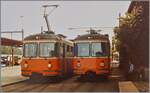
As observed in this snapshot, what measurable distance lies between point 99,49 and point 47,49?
10.9ft

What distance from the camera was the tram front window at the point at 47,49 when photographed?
27.1 metres

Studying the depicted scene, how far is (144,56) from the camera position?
2834cm

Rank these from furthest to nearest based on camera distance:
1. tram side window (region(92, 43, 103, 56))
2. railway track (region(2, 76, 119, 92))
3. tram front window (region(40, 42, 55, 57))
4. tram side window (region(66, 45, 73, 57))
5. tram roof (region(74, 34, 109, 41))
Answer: tram side window (region(66, 45, 73, 57))
tram roof (region(74, 34, 109, 41))
tram side window (region(92, 43, 103, 56))
tram front window (region(40, 42, 55, 57))
railway track (region(2, 76, 119, 92))

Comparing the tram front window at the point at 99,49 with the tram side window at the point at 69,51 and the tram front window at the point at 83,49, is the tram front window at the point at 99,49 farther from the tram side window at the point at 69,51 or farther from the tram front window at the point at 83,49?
the tram side window at the point at 69,51

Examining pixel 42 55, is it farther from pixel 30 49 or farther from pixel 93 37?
pixel 93 37

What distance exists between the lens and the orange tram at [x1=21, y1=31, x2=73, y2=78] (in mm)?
26828

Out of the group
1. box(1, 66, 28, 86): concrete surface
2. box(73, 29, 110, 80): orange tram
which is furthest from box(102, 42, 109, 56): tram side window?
box(1, 66, 28, 86): concrete surface

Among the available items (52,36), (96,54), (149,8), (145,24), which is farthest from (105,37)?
(149,8)

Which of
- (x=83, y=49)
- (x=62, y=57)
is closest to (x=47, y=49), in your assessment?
(x=62, y=57)

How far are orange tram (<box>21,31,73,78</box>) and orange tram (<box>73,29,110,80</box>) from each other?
41.7 inches

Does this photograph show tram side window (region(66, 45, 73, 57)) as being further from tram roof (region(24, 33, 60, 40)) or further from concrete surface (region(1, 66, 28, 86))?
concrete surface (region(1, 66, 28, 86))

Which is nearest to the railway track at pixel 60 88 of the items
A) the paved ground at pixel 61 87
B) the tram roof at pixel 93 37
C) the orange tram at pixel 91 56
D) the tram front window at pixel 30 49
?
the paved ground at pixel 61 87

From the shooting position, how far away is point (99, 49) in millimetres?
28609

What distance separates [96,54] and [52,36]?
9.50 feet
